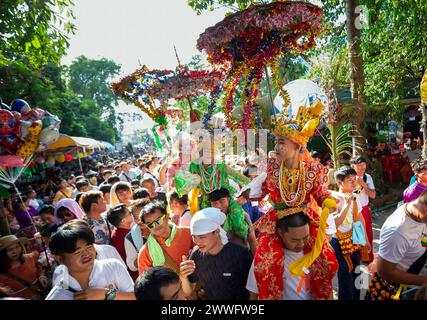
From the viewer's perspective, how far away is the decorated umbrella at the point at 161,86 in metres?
3.77

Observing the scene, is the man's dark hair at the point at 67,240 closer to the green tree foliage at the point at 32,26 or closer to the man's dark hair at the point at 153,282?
the man's dark hair at the point at 153,282

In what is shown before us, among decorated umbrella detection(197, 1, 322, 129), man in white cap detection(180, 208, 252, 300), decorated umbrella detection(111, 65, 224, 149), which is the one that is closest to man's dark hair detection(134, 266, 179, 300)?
man in white cap detection(180, 208, 252, 300)

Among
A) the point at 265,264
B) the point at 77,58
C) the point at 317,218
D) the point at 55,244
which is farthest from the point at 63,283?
the point at 77,58

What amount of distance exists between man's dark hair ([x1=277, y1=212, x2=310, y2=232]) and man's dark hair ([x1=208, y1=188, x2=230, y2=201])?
96 centimetres

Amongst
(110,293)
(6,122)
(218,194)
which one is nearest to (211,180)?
(218,194)

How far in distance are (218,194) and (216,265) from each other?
40.4 inches

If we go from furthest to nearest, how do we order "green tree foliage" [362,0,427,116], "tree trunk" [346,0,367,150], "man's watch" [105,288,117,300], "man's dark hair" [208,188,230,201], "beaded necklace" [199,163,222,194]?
1. "tree trunk" [346,0,367,150]
2. "green tree foliage" [362,0,427,116]
3. "beaded necklace" [199,163,222,194]
4. "man's dark hair" [208,188,230,201]
5. "man's watch" [105,288,117,300]

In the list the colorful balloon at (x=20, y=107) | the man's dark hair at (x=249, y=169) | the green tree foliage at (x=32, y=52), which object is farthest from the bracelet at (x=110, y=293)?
the green tree foliage at (x=32, y=52)

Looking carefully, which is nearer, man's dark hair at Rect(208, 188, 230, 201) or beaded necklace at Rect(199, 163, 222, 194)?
man's dark hair at Rect(208, 188, 230, 201)

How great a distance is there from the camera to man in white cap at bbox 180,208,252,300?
2.47 meters

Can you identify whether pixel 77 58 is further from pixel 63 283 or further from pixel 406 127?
pixel 63 283

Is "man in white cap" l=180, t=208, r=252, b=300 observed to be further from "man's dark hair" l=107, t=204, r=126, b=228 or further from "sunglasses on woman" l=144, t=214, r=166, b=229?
"man's dark hair" l=107, t=204, r=126, b=228

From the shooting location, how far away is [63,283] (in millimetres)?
2094

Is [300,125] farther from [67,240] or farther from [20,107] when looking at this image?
[20,107]
